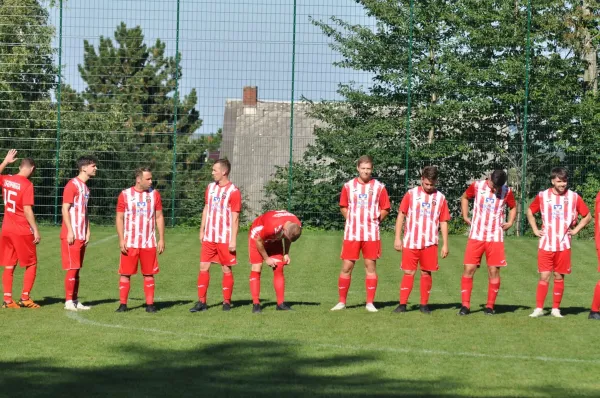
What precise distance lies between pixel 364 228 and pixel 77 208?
12.6ft

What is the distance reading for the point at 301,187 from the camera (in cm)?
2698

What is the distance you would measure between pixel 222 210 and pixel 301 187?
13.4 m

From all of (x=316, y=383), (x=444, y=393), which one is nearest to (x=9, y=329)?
(x=316, y=383)

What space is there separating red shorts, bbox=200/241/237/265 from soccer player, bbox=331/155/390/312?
1.50 m

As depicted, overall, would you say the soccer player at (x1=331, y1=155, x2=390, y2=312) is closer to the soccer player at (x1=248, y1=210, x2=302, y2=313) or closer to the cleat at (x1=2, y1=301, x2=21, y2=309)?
the soccer player at (x1=248, y1=210, x2=302, y2=313)

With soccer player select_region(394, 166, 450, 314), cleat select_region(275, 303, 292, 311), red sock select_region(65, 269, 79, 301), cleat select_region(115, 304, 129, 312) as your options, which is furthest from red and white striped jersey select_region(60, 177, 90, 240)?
soccer player select_region(394, 166, 450, 314)

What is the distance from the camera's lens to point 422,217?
13656mm

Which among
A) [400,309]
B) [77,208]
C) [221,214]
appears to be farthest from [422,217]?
[77,208]

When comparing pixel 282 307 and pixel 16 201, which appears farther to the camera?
pixel 16 201

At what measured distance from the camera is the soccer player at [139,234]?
1348cm

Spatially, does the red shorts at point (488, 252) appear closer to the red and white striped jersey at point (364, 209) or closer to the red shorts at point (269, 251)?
the red and white striped jersey at point (364, 209)

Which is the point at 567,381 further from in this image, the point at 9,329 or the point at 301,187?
the point at 301,187

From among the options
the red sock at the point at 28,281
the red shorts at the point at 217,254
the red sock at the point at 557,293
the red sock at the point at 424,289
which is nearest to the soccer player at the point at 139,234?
the red shorts at the point at 217,254

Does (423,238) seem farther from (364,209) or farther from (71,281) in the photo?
(71,281)
